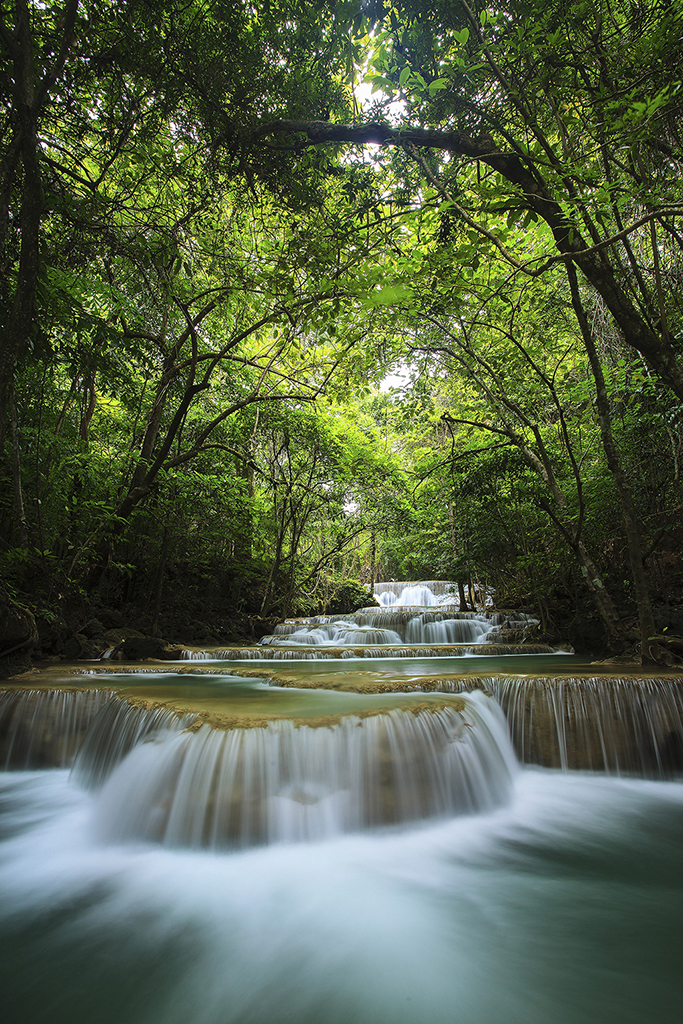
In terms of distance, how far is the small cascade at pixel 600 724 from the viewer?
447 cm

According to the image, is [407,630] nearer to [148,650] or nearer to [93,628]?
[148,650]

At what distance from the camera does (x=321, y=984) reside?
2047mm

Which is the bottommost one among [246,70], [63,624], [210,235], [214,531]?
A: [63,624]

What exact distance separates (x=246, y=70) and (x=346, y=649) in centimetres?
842

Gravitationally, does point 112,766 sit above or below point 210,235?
below

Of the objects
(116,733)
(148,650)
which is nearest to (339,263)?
(116,733)

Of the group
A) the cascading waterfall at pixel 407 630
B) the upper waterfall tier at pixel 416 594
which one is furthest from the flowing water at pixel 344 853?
the upper waterfall tier at pixel 416 594

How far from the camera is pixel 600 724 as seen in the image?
15.2 feet

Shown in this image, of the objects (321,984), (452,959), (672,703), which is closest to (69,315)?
(321,984)

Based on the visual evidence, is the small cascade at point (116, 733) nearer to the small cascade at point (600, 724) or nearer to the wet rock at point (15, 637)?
the wet rock at point (15, 637)

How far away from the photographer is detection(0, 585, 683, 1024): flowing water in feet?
6.58

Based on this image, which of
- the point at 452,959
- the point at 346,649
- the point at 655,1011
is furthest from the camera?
the point at 346,649

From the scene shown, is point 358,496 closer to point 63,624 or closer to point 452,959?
point 63,624

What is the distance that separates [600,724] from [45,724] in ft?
18.5
